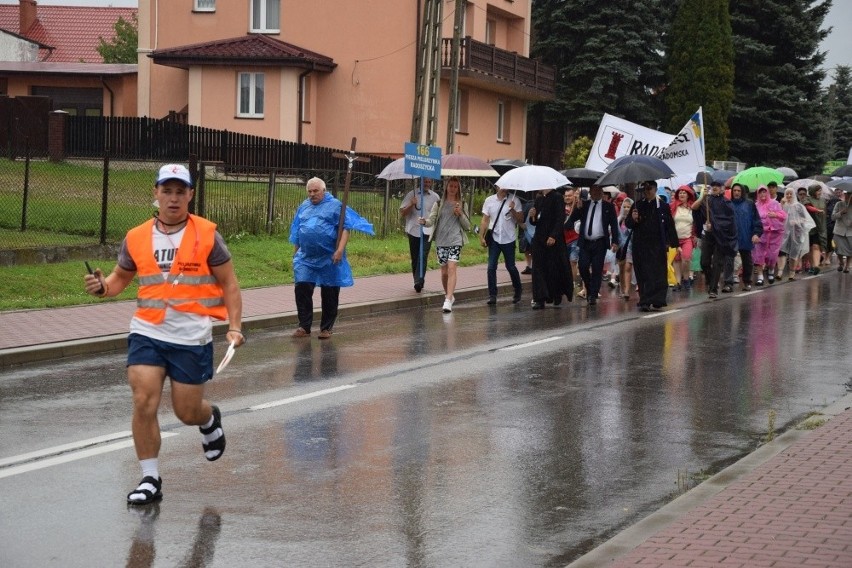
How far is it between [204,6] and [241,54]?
187 inches

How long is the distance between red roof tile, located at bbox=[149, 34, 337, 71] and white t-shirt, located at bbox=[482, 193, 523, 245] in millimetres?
23084

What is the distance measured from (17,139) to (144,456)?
3085 centimetres

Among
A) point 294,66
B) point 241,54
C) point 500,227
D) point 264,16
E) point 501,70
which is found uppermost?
point 264,16

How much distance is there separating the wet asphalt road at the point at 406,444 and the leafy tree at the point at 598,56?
1593 inches

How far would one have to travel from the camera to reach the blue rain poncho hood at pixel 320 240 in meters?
15.0

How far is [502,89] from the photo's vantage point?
168 feet

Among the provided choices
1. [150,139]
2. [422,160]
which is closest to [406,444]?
[422,160]

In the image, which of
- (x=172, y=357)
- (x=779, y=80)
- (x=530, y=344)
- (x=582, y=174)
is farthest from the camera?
(x=779, y=80)

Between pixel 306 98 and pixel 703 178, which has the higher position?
pixel 306 98

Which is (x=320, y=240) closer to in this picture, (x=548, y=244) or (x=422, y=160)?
(x=548, y=244)

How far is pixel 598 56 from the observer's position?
55656mm

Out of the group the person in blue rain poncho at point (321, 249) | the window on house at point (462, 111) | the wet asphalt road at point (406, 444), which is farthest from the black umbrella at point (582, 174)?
the window on house at point (462, 111)

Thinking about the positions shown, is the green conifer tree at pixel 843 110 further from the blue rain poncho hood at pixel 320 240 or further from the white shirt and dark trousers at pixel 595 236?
the blue rain poncho hood at pixel 320 240

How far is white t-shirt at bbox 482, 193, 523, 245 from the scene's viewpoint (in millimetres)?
20016
